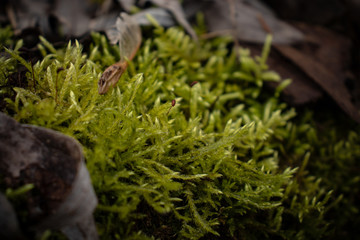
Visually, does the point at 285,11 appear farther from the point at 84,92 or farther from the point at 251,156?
the point at 84,92

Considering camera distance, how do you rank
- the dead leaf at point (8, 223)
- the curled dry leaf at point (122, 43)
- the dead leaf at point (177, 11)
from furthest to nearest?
1. the dead leaf at point (177, 11)
2. the curled dry leaf at point (122, 43)
3. the dead leaf at point (8, 223)

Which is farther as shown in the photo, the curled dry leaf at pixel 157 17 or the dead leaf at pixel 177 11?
the dead leaf at pixel 177 11

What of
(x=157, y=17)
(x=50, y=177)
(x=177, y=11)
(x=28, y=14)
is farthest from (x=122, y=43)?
(x=28, y=14)

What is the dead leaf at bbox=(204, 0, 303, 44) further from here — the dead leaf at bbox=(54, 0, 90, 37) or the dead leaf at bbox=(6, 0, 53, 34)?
the dead leaf at bbox=(6, 0, 53, 34)

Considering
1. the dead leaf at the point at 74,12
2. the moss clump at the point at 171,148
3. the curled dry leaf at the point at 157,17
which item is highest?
the curled dry leaf at the point at 157,17

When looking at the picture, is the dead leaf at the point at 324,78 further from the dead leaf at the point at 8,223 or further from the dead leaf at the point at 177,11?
the dead leaf at the point at 8,223

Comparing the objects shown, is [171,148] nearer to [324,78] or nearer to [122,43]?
[122,43]

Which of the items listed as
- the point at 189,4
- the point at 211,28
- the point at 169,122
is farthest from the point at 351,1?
the point at 169,122

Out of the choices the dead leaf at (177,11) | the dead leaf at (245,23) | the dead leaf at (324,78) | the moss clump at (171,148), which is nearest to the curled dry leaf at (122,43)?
the moss clump at (171,148)
